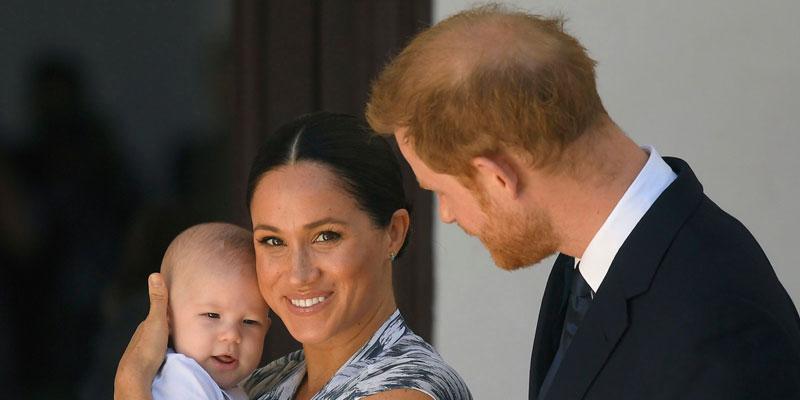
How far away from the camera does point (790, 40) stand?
398 centimetres

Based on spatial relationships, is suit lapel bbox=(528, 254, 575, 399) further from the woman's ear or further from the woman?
the woman's ear

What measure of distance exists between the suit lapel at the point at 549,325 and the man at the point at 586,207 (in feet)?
1.09

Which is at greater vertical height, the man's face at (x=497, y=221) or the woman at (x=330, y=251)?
the man's face at (x=497, y=221)

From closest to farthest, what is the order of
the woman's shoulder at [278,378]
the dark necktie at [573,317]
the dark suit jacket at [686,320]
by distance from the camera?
the dark suit jacket at [686,320], the dark necktie at [573,317], the woman's shoulder at [278,378]

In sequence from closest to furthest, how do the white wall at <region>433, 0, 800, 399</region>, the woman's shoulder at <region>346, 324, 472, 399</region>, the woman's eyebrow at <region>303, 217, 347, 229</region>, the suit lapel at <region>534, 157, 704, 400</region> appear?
the suit lapel at <region>534, 157, 704, 400</region> → the woman's shoulder at <region>346, 324, 472, 399</region> → the woman's eyebrow at <region>303, 217, 347, 229</region> → the white wall at <region>433, 0, 800, 399</region>

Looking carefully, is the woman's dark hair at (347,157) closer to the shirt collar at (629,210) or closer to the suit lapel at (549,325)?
the suit lapel at (549,325)

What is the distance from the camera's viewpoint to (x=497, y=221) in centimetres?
184

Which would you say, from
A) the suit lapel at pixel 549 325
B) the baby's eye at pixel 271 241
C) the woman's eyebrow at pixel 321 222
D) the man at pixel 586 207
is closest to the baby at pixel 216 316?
the baby's eye at pixel 271 241

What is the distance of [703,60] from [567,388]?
2431mm

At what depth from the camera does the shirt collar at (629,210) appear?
179cm

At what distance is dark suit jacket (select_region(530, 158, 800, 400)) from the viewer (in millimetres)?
1629

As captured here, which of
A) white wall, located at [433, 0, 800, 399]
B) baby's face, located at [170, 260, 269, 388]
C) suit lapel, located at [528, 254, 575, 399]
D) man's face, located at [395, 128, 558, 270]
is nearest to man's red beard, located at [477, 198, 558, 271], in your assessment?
man's face, located at [395, 128, 558, 270]

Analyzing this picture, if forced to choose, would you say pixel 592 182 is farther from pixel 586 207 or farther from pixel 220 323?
pixel 220 323

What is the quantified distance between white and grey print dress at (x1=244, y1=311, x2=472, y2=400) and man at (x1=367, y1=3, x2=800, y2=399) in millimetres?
392
